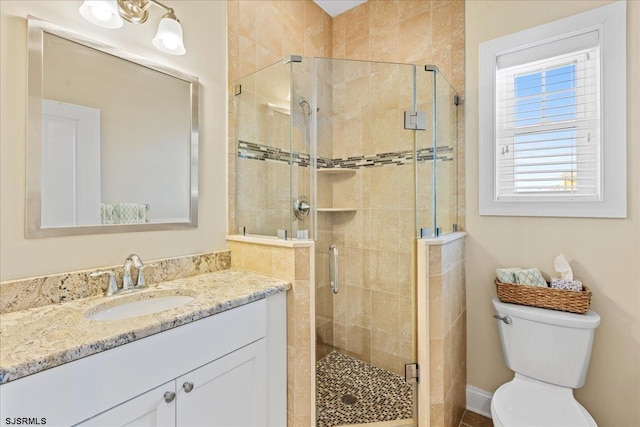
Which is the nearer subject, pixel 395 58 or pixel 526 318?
pixel 526 318

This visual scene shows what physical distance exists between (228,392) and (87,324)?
0.58m

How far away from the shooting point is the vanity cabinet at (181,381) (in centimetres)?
78

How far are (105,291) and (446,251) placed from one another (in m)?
1.70

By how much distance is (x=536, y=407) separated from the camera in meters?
1.42

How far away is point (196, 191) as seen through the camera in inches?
66.0

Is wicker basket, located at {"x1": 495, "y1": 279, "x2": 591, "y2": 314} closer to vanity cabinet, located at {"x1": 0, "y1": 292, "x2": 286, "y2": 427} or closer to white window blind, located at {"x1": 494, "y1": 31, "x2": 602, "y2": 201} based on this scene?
white window blind, located at {"x1": 494, "y1": 31, "x2": 602, "y2": 201}

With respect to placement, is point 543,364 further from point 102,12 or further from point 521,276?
point 102,12

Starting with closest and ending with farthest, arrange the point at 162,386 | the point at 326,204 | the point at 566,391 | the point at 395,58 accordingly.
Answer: the point at 162,386 → the point at 566,391 → the point at 326,204 → the point at 395,58

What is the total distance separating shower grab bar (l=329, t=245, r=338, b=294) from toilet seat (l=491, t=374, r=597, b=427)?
1.02 metres

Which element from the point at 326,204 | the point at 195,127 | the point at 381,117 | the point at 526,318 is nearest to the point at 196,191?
the point at 195,127

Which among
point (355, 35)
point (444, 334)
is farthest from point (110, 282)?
point (355, 35)

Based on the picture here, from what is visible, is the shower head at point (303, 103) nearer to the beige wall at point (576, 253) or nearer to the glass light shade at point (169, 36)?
the glass light shade at point (169, 36)

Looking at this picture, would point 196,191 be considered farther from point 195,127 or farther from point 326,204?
point 326,204

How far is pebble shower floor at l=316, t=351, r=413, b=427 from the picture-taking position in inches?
68.5
